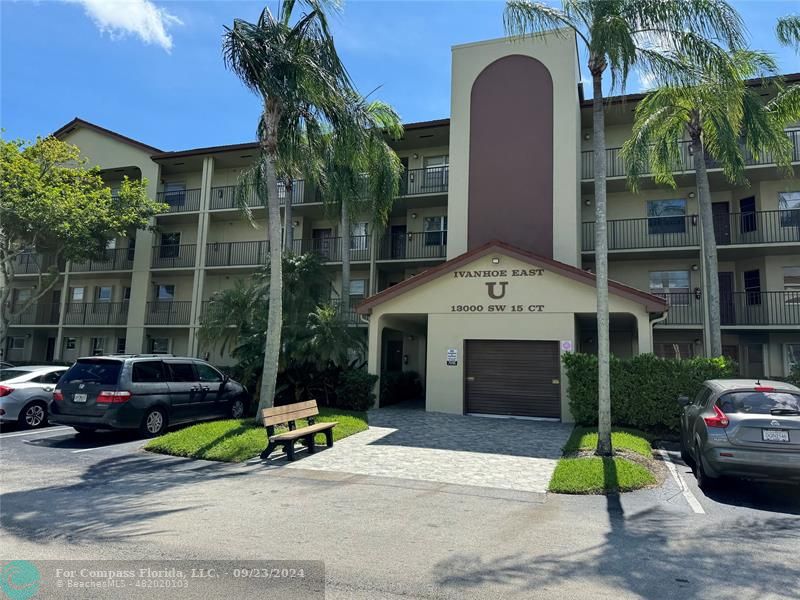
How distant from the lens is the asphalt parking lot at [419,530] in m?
4.41

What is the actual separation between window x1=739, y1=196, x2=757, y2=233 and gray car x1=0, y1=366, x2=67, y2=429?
907 inches

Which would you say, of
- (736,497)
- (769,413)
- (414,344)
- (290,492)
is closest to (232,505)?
(290,492)

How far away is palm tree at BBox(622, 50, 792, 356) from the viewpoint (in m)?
13.2

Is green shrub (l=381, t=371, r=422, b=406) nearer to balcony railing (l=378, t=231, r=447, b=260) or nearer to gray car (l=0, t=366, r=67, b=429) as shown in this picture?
balcony railing (l=378, t=231, r=447, b=260)

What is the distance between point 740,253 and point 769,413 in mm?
14658

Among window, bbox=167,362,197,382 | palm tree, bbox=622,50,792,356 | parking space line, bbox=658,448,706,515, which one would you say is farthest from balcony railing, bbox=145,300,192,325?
parking space line, bbox=658,448,706,515

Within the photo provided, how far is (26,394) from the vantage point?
12.2m

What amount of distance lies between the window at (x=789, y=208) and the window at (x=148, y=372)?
21.1 m

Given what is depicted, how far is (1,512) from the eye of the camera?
607 cm

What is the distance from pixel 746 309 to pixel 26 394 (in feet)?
75.2

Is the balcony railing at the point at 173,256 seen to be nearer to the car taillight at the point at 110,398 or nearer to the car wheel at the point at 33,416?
the car wheel at the point at 33,416

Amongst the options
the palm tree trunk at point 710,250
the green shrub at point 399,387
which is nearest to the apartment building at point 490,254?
the green shrub at point 399,387

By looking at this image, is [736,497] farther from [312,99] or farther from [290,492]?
[312,99]

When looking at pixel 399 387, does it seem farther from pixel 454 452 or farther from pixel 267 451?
pixel 267 451
